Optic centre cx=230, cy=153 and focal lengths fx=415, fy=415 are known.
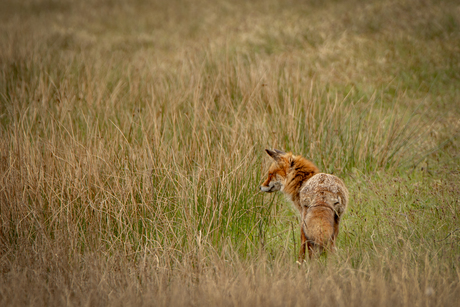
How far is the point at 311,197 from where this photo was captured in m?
3.06

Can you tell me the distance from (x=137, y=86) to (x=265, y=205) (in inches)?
137

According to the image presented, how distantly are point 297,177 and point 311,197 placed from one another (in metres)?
0.46

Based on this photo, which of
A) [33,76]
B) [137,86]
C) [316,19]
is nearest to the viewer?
[137,86]

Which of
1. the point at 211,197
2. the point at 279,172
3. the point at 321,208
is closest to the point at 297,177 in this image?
the point at 279,172

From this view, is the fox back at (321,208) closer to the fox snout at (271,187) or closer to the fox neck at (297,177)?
the fox neck at (297,177)

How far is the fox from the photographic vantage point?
2824 millimetres

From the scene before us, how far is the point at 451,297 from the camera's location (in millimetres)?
2424

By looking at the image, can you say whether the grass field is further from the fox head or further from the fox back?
the fox head


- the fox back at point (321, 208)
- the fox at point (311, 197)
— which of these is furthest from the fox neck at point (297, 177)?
the fox back at point (321, 208)

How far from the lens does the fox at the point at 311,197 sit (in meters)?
2.82

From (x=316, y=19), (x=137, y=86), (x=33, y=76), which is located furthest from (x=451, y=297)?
(x=316, y=19)

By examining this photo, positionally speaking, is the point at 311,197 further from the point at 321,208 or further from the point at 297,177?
the point at 297,177

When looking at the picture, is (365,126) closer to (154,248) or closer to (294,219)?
(294,219)

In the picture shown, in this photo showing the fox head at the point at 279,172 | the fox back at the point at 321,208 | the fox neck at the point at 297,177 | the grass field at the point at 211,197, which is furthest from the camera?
the fox head at the point at 279,172
